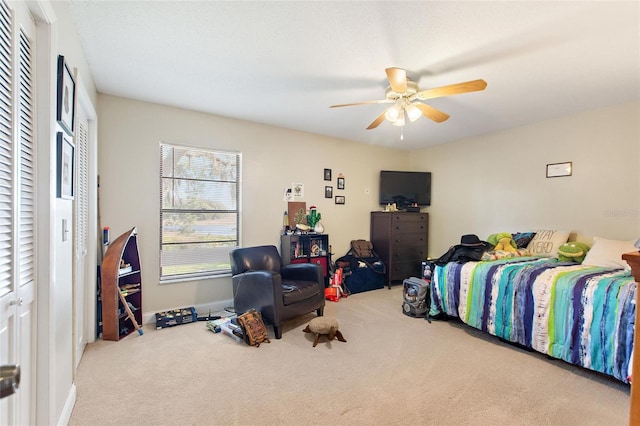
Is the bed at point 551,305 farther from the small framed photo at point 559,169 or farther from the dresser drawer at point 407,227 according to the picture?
the dresser drawer at point 407,227

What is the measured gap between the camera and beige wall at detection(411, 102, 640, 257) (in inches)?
130

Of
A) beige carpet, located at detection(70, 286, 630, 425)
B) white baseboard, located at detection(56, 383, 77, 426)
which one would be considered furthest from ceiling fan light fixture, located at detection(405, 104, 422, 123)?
white baseboard, located at detection(56, 383, 77, 426)

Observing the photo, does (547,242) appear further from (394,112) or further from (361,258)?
(394,112)

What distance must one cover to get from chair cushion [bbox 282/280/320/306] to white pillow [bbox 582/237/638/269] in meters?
2.77

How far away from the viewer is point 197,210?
12.3 ft

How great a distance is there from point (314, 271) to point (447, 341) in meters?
1.50

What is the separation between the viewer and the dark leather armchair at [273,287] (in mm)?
2951

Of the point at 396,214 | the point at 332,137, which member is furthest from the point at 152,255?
the point at 396,214

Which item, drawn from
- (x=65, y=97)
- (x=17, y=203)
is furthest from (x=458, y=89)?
(x=17, y=203)

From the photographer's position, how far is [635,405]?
0.89m

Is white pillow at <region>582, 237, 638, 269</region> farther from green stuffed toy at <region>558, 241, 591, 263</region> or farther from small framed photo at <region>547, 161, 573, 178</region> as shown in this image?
small framed photo at <region>547, 161, 573, 178</region>

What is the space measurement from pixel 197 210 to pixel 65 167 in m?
2.08

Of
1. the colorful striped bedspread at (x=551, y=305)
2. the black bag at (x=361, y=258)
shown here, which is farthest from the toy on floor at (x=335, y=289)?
the colorful striped bedspread at (x=551, y=305)

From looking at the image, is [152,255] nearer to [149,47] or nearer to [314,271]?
[314,271]
